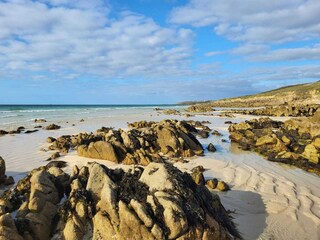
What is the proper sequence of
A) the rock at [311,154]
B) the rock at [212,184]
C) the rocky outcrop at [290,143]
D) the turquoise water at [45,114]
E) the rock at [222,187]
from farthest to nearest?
the turquoise water at [45,114] → the rocky outcrop at [290,143] → the rock at [311,154] → the rock at [212,184] → the rock at [222,187]

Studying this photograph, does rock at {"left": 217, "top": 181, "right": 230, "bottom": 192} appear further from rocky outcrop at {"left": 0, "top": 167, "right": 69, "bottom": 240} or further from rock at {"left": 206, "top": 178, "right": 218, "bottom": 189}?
rocky outcrop at {"left": 0, "top": 167, "right": 69, "bottom": 240}

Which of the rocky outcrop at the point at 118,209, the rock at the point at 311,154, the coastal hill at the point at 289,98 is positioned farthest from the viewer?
the coastal hill at the point at 289,98

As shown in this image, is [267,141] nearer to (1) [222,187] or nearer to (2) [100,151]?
(1) [222,187]

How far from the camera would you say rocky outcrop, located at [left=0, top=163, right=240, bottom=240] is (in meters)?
6.64

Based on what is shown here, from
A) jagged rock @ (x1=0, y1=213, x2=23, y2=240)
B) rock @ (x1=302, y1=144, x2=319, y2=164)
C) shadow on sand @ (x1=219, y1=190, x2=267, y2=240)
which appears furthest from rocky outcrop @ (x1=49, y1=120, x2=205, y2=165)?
jagged rock @ (x1=0, y1=213, x2=23, y2=240)

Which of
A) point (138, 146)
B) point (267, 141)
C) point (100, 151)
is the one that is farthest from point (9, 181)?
point (267, 141)

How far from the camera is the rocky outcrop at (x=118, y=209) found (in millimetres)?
6637

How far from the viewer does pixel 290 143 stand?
743 inches

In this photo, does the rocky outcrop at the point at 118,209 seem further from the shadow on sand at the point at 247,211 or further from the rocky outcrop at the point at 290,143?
the rocky outcrop at the point at 290,143

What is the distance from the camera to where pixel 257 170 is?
45.7 feet

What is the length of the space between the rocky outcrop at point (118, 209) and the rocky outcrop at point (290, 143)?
9.22m

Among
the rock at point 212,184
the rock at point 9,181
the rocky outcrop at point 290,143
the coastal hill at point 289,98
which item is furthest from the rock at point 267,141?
the coastal hill at point 289,98

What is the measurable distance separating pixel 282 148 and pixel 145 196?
13203mm

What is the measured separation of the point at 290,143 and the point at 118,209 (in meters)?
15.1
